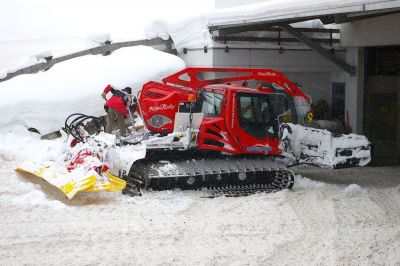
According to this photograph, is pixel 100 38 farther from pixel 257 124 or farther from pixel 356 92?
pixel 257 124

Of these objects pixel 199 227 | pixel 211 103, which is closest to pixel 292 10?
pixel 211 103

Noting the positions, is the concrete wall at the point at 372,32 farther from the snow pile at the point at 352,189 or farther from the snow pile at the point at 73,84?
the snow pile at the point at 352,189

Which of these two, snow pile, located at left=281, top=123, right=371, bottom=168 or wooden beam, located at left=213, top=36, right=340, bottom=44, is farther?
wooden beam, located at left=213, top=36, right=340, bottom=44

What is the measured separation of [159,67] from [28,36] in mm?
24598

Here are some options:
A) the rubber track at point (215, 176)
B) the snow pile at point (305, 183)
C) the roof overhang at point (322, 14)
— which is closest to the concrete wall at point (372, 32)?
the roof overhang at point (322, 14)

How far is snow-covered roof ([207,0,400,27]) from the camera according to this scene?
9.62m

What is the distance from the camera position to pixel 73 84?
49.5 ft

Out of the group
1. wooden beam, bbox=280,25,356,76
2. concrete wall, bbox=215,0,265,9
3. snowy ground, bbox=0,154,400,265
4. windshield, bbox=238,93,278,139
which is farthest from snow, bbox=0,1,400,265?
concrete wall, bbox=215,0,265,9

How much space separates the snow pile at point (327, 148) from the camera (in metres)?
10.5

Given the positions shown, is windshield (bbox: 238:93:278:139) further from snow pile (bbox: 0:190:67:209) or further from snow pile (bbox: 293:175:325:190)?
snow pile (bbox: 0:190:67:209)

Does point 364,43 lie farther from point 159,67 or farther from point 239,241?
point 239,241

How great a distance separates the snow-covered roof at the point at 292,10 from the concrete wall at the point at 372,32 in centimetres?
252

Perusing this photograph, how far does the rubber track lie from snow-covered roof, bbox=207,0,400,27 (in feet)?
9.49

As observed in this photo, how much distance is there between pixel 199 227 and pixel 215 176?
7.30 feet
